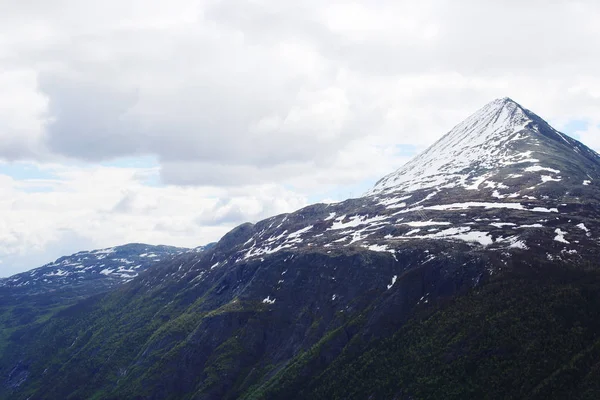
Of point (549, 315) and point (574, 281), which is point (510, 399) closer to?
point (549, 315)

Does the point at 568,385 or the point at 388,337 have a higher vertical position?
the point at 388,337

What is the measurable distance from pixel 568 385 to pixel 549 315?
27.8 m

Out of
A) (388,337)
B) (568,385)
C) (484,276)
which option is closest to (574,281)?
(484,276)

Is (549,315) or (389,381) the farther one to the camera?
(389,381)

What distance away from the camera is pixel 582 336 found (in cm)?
14650

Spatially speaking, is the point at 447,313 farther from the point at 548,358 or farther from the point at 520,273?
the point at 548,358

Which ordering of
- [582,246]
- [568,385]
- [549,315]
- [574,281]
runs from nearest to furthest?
1. [568,385]
2. [549,315]
3. [574,281]
4. [582,246]

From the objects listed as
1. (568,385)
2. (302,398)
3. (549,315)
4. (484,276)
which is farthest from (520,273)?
(302,398)

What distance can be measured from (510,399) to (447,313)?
46374 millimetres

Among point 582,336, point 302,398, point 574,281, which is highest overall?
point 574,281

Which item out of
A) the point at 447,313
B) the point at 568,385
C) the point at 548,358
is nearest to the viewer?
the point at 568,385

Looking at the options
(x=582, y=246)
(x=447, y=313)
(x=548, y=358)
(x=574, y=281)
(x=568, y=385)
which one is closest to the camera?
(x=568, y=385)

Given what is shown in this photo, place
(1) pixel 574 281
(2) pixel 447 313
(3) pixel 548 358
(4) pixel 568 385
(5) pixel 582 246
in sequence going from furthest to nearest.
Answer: (5) pixel 582 246
(2) pixel 447 313
(1) pixel 574 281
(3) pixel 548 358
(4) pixel 568 385

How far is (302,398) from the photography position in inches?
7515
